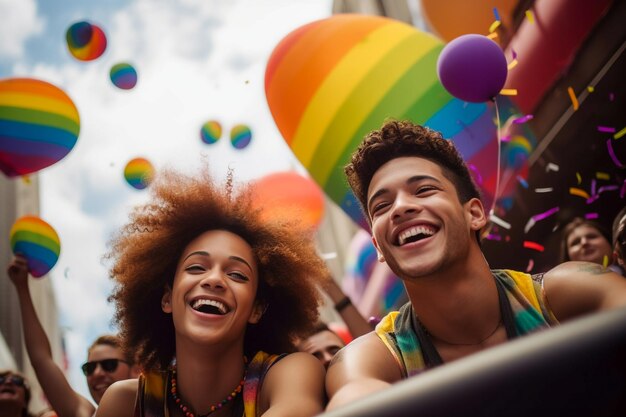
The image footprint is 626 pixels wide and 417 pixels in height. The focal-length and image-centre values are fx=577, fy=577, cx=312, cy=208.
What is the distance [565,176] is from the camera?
4598 millimetres

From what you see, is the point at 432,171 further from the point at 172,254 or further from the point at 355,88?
the point at 355,88

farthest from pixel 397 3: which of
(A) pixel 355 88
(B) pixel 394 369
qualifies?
(B) pixel 394 369

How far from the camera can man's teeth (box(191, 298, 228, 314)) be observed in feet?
6.95

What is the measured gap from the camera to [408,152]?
212 cm

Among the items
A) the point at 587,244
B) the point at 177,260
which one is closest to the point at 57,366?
the point at 177,260

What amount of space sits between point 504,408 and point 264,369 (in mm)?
1634

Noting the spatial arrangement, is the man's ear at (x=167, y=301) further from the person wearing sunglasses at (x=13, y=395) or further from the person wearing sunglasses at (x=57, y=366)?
the person wearing sunglasses at (x=13, y=395)

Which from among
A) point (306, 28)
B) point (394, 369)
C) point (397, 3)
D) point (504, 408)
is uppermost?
point (397, 3)

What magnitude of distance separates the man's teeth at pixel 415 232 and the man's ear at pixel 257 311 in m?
0.79

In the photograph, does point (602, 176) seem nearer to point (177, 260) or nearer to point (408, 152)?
point (408, 152)

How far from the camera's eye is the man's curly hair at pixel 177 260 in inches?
98.2

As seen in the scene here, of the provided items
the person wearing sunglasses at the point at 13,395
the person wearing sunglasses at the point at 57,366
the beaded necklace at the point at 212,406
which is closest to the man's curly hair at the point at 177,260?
the person wearing sunglasses at the point at 57,366

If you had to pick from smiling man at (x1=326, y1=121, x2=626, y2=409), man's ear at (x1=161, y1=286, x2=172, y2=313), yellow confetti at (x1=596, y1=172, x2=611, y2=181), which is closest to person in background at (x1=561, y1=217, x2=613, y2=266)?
yellow confetti at (x1=596, y1=172, x2=611, y2=181)

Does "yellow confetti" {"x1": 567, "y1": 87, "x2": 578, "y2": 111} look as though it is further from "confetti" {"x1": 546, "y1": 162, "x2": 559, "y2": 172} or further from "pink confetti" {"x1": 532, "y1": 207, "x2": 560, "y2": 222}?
"pink confetti" {"x1": 532, "y1": 207, "x2": 560, "y2": 222}
